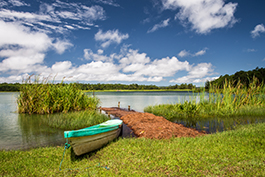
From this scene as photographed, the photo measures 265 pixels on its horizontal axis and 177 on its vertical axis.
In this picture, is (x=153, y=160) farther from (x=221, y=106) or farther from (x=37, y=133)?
(x=221, y=106)

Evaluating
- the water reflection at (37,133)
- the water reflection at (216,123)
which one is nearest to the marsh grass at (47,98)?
the water reflection at (37,133)

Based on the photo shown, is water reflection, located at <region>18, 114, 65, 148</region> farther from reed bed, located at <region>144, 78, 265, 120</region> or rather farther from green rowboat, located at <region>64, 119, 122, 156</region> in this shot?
reed bed, located at <region>144, 78, 265, 120</region>

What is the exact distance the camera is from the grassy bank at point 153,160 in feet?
15.4

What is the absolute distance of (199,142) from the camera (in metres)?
7.05

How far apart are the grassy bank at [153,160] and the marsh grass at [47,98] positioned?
30.4 ft

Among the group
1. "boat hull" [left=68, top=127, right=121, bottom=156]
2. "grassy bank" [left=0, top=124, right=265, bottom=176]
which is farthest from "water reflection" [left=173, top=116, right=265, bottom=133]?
"boat hull" [left=68, top=127, right=121, bottom=156]

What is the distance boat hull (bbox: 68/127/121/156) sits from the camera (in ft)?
19.3

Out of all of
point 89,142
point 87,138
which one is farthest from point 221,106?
point 87,138

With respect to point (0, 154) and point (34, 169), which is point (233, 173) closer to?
point (34, 169)

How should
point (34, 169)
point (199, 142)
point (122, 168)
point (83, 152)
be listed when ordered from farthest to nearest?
point (199, 142) < point (83, 152) < point (34, 169) < point (122, 168)

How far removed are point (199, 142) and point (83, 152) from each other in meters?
4.92

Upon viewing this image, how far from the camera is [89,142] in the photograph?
6.36m

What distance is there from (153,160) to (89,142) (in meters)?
2.62

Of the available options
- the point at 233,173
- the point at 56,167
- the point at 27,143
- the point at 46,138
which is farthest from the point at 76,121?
the point at 233,173
